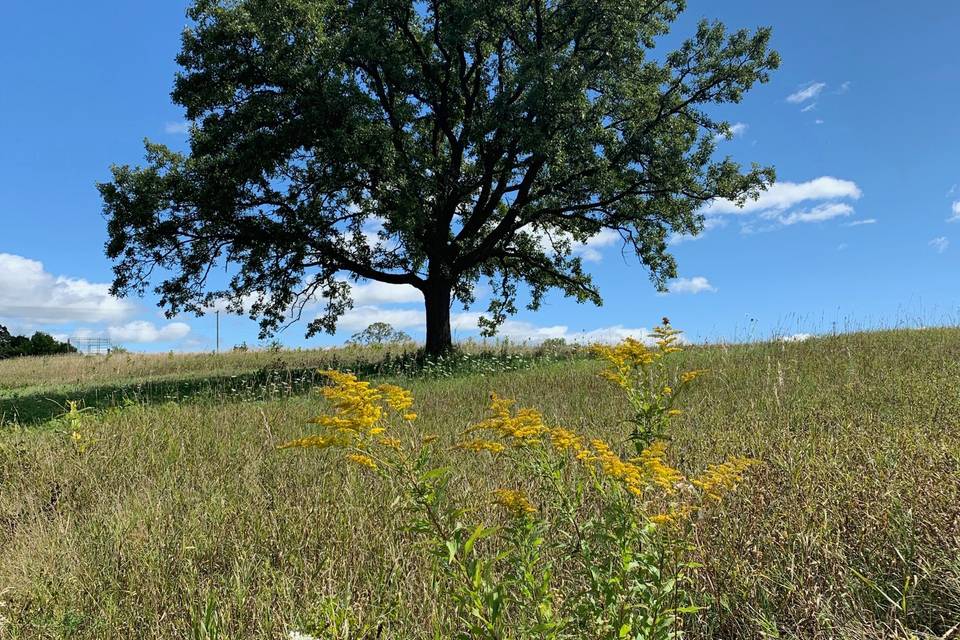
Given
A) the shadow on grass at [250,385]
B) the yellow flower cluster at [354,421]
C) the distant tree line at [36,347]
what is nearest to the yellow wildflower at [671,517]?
the yellow flower cluster at [354,421]

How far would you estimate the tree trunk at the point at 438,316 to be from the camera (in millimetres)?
18375

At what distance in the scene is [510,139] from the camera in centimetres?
1574

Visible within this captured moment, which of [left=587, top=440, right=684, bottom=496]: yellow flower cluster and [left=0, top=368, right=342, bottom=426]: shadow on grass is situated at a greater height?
[left=587, top=440, right=684, bottom=496]: yellow flower cluster

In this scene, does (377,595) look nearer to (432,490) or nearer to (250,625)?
(250,625)

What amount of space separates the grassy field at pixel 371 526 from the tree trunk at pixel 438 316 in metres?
10.6

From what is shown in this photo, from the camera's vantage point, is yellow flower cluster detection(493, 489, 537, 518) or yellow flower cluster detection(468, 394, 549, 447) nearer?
yellow flower cluster detection(493, 489, 537, 518)

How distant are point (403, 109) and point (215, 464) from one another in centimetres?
1239

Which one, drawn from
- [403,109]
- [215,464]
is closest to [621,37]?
[403,109]

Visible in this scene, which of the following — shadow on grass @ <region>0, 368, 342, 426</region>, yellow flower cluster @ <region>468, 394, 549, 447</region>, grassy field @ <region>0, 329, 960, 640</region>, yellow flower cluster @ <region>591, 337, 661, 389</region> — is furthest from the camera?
shadow on grass @ <region>0, 368, 342, 426</region>

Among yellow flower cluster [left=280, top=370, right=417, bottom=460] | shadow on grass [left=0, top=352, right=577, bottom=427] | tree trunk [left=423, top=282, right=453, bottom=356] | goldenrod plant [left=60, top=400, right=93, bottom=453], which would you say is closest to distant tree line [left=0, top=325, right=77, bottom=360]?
shadow on grass [left=0, top=352, right=577, bottom=427]

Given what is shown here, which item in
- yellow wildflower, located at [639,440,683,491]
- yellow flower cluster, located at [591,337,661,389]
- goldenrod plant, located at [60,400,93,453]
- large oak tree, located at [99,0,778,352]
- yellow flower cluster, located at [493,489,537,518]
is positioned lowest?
goldenrod plant, located at [60,400,93,453]

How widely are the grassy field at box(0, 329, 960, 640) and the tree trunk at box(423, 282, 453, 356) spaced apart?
10576mm

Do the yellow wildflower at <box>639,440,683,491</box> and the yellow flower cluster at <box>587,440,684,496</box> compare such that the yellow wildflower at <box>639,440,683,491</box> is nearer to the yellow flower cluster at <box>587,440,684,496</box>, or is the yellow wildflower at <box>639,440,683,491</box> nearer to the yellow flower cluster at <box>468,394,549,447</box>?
the yellow flower cluster at <box>587,440,684,496</box>

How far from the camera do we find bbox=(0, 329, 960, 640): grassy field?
2992mm
